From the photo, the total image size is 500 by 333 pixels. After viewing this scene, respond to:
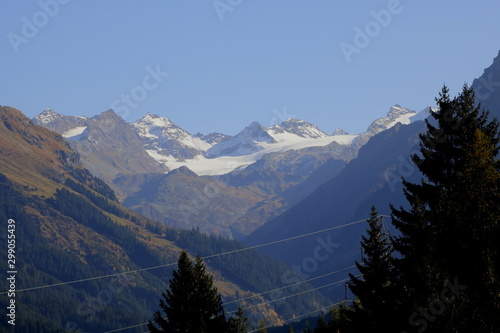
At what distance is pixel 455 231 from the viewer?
1515 inches

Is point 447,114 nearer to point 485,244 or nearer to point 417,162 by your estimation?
point 417,162

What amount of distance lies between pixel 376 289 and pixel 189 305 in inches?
642

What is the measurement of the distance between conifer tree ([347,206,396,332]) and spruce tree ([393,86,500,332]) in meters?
1.24

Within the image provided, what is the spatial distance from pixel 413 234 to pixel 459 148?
684 centimetres

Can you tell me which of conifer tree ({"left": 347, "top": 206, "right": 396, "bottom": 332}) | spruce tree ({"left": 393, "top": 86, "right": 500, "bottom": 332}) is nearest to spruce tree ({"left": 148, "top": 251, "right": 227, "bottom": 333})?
conifer tree ({"left": 347, "top": 206, "right": 396, "bottom": 332})

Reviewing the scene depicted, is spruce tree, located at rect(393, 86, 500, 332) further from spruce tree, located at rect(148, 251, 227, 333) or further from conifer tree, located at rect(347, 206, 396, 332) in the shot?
spruce tree, located at rect(148, 251, 227, 333)

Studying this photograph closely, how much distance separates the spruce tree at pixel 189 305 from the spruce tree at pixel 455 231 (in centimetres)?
1577

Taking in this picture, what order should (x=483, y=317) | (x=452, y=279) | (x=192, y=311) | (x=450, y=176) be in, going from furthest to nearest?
1. (x=192, y=311)
2. (x=450, y=176)
3. (x=452, y=279)
4. (x=483, y=317)

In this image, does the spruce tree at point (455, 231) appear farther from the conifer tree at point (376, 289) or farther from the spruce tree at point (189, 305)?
the spruce tree at point (189, 305)

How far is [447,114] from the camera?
46844mm

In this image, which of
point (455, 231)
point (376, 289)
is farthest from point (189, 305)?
point (455, 231)

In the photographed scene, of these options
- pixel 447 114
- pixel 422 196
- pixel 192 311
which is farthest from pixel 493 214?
pixel 192 311

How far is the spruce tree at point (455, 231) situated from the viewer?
32.8 metres

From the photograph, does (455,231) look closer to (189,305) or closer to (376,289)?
(376,289)
